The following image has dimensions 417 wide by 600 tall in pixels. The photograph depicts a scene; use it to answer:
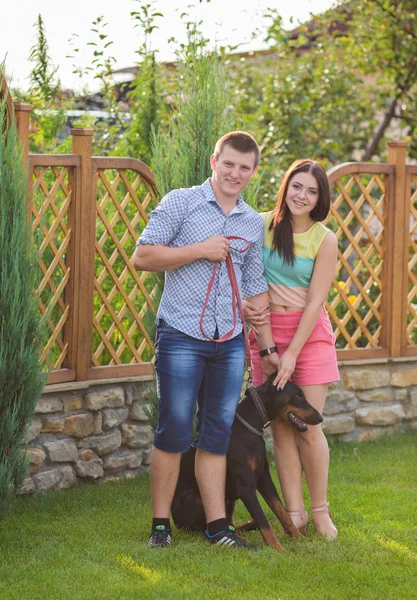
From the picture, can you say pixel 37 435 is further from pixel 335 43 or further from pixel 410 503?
pixel 335 43

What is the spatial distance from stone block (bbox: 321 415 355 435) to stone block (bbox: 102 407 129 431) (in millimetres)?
1488

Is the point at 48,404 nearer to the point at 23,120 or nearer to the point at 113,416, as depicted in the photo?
the point at 113,416

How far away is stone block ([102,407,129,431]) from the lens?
5.59 m

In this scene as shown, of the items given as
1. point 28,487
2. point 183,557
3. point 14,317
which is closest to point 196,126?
point 14,317

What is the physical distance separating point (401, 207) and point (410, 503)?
2.35 metres

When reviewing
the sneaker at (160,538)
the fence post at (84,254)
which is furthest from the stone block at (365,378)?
the sneaker at (160,538)

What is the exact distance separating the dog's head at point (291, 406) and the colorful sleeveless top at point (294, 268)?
0.38 meters

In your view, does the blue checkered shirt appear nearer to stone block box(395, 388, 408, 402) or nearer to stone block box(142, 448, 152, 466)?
stone block box(142, 448, 152, 466)

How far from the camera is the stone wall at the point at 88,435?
5266 millimetres

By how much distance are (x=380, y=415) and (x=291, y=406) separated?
8.86ft

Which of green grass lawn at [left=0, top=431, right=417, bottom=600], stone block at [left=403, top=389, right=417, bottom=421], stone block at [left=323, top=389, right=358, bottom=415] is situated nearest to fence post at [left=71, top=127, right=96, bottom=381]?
green grass lawn at [left=0, top=431, right=417, bottom=600]

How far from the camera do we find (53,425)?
5.30 m

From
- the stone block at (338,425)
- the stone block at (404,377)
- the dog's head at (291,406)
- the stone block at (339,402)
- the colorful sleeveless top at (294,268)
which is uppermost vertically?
the colorful sleeveless top at (294,268)

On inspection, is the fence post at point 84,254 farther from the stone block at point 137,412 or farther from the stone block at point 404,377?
the stone block at point 404,377
